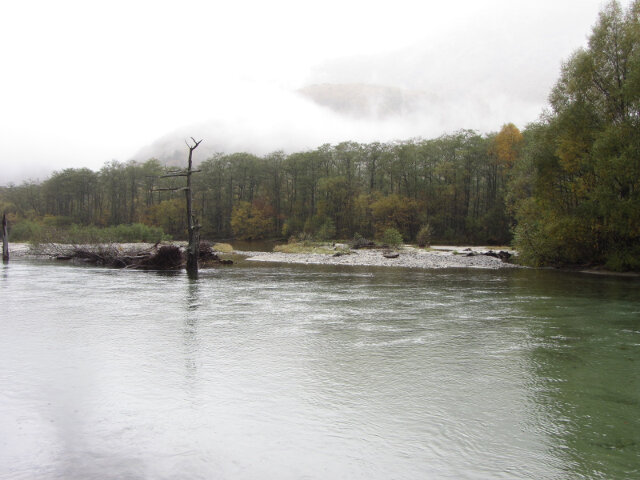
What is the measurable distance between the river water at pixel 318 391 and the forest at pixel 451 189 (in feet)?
30.0

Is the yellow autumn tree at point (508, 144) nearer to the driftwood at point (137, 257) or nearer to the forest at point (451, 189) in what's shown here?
the forest at point (451, 189)

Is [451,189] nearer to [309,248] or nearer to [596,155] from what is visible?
[309,248]

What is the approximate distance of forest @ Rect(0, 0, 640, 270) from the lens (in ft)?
70.6

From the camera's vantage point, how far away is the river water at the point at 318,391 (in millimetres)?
3902

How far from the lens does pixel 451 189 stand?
2345 inches

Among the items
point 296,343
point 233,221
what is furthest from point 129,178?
point 296,343

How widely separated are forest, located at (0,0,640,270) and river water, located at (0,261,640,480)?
30.0 ft

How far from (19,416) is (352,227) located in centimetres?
6083

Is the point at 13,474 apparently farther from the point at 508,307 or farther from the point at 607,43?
the point at 607,43

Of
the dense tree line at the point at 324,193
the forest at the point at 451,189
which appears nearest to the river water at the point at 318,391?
the forest at the point at 451,189

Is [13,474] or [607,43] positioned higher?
[607,43]

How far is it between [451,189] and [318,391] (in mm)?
57311

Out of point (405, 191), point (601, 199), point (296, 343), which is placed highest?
point (405, 191)

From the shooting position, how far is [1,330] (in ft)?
29.5
